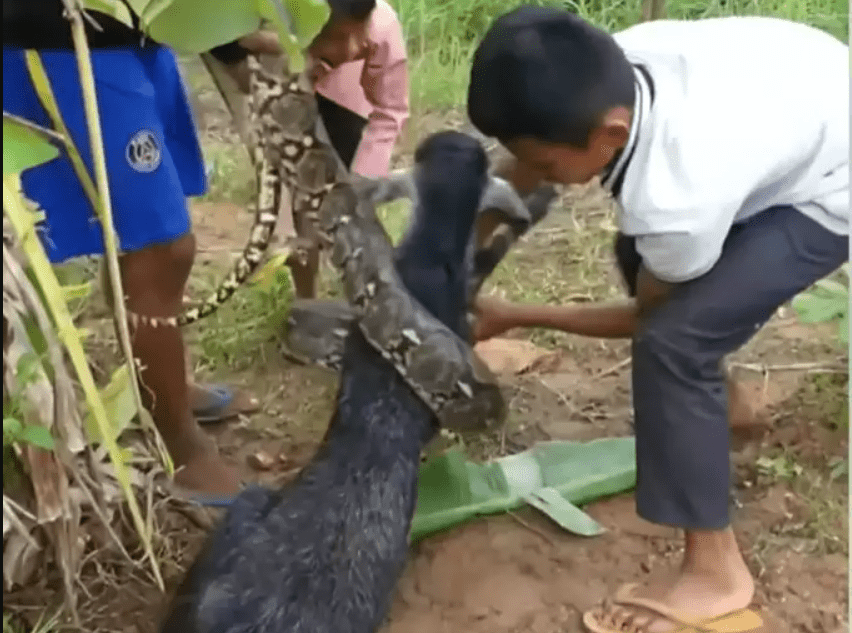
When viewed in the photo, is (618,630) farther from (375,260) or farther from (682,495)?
(375,260)

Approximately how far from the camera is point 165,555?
2.02 m

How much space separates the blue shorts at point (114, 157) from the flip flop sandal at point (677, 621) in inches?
37.1

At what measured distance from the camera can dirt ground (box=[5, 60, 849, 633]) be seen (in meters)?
2.00

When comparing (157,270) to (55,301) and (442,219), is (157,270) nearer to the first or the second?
(442,219)

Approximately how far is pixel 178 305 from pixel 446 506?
2.01 feet

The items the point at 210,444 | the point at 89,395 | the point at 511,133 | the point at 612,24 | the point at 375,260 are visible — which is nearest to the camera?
the point at 89,395

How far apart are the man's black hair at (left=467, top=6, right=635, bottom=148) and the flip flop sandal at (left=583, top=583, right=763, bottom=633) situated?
73 centimetres

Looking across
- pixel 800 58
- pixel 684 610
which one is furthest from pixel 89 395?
pixel 800 58

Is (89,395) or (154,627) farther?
(154,627)

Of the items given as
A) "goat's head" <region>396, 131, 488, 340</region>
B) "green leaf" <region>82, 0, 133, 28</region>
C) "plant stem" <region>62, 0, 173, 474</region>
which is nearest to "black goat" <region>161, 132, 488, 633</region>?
"goat's head" <region>396, 131, 488, 340</region>

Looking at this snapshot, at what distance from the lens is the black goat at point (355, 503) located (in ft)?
5.63

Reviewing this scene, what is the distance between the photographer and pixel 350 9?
257 centimetres

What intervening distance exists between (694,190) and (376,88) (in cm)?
134

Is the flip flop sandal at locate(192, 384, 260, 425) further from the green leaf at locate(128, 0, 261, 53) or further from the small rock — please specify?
the green leaf at locate(128, 0, 261, 53)
